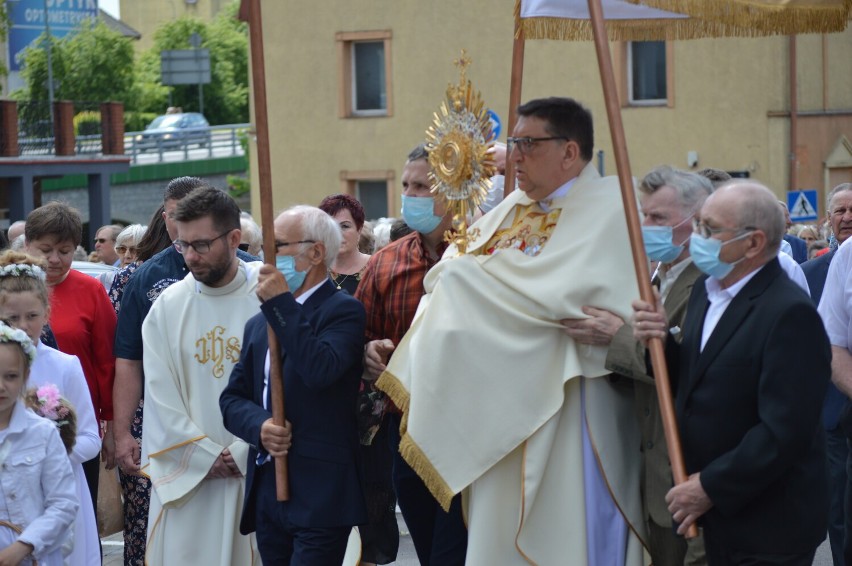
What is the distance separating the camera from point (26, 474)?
535cm

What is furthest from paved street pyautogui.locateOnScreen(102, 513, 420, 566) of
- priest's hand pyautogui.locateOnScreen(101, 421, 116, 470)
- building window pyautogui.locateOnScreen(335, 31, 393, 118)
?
building window pyautogui.locateOnScreen(335, 31, 393, 118)

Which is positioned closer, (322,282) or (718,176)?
(322,282)

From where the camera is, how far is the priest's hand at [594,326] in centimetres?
493

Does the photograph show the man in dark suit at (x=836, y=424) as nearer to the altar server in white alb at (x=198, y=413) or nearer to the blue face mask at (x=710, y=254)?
the blue face mask at (x=710, y=254)

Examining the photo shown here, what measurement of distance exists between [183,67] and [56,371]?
52125 mm

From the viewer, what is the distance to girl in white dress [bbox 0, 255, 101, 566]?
6.00 meters

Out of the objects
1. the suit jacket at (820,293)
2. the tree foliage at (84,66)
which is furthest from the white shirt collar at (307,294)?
the tree foliage at (84,66)

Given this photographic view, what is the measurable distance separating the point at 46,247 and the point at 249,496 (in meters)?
2.26

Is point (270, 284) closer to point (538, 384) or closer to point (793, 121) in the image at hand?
point (538, 384)

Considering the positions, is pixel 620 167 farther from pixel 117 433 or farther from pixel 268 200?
pixel 117 433

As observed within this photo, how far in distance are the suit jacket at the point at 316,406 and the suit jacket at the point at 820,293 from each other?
126 inches

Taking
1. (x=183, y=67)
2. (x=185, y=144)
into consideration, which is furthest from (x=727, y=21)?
(x=183, y=67)

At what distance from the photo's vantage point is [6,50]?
55250 millimetres

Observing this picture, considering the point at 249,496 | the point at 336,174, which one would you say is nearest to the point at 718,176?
the point at 249,496
